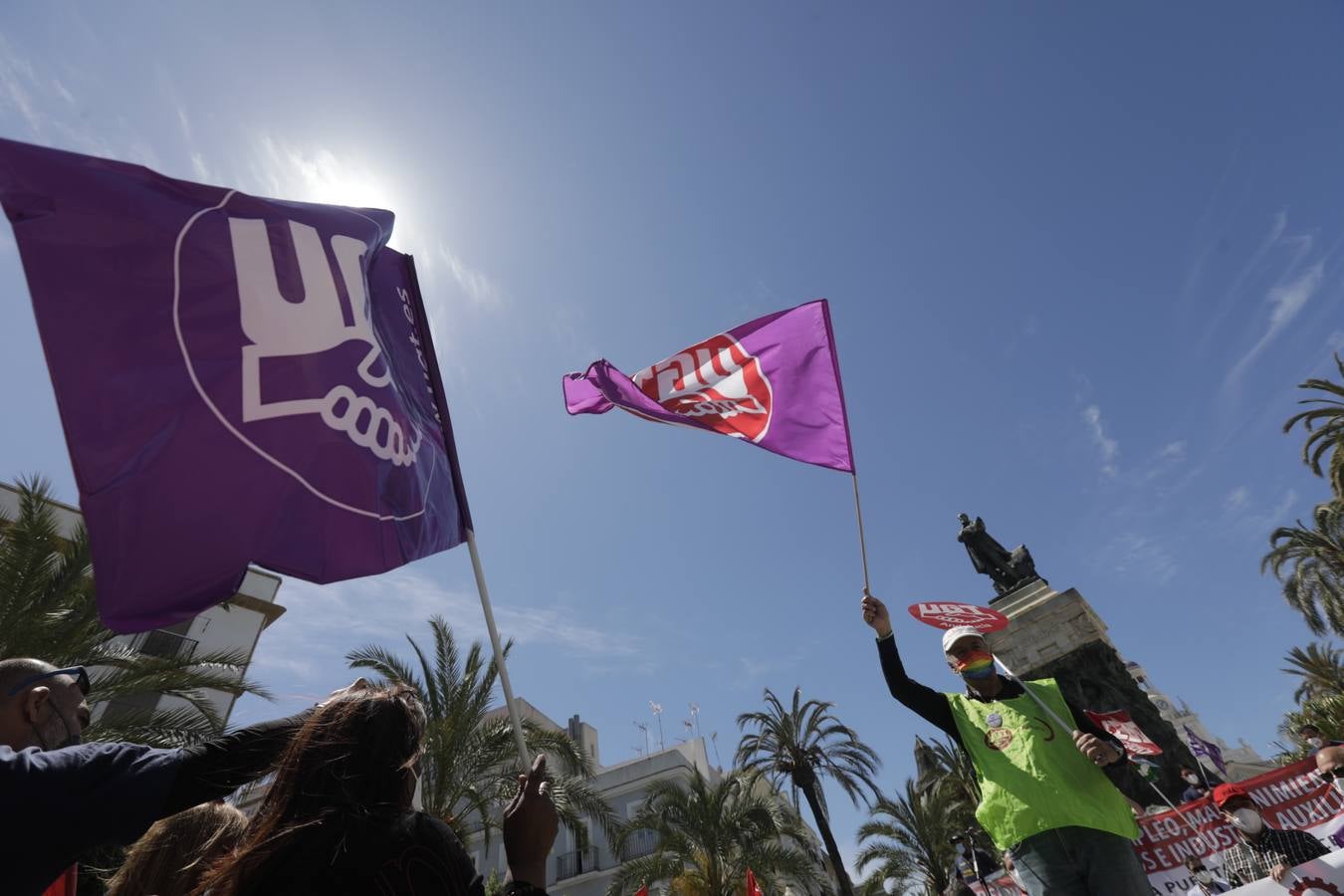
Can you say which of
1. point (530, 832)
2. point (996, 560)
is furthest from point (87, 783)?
point (996, 560)

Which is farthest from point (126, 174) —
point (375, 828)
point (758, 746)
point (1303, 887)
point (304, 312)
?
point (758, 746)

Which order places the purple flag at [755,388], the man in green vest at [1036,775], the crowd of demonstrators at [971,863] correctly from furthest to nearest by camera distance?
the crowd of demonstrators at [971,863] → the purple flag at [755,388] → the man in green vest at [1036,775]

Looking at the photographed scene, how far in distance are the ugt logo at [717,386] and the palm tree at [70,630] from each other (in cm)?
745

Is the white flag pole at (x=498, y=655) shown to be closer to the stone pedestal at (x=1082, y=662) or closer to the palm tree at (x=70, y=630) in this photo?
the palm tree at (x=70, y=630)

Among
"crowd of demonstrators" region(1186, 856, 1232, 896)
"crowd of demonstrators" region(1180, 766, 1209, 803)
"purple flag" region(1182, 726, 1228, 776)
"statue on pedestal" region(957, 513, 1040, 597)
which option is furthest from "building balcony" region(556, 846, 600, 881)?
"crowd of demonstrators" region(1186, 856, 1232, 896)

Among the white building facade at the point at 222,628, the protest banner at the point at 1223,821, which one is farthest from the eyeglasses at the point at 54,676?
the white building facade at the point at 222,628

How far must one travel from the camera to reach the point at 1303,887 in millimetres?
3398

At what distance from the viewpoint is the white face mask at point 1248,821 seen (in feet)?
15.7

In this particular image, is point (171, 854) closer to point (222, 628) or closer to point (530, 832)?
point (530, 832)

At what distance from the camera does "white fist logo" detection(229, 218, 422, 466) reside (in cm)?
312

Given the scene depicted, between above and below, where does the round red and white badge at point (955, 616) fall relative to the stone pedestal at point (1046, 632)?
below

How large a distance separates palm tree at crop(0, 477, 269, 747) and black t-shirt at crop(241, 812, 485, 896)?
9.20m

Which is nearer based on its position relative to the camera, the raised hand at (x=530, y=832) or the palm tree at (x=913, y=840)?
the raised hand at (x=530, y=832)

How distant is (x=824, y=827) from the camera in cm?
2080
